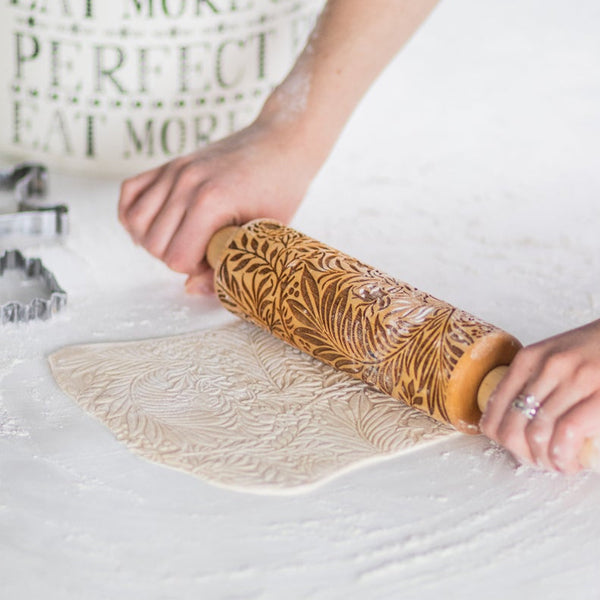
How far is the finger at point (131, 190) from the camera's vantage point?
1.17 m

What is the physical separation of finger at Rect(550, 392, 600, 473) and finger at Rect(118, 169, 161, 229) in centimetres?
59

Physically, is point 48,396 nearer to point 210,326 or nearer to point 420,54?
point 210,326

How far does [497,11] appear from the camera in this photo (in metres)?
1.86

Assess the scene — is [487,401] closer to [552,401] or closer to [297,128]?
[552,401]

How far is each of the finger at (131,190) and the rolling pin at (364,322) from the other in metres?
0.14

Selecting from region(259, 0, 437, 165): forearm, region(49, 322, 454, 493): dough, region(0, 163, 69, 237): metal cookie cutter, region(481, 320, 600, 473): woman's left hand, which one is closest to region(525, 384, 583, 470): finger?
region(481, 320, 600, 473): woman's left hand

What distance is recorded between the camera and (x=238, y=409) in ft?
2.99

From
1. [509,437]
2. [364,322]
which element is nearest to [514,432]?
[509,437]

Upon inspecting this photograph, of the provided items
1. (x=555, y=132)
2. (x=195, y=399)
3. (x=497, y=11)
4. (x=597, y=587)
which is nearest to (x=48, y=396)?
(x=195, y=399)

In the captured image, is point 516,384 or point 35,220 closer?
point 516,384

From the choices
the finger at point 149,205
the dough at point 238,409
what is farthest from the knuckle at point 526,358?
the finger at point 149,205

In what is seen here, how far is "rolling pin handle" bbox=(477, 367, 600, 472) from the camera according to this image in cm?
78

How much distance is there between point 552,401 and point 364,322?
20 cm

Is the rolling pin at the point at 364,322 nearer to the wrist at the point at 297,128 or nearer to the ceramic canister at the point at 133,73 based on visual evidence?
the wrist at the point at 297,128
